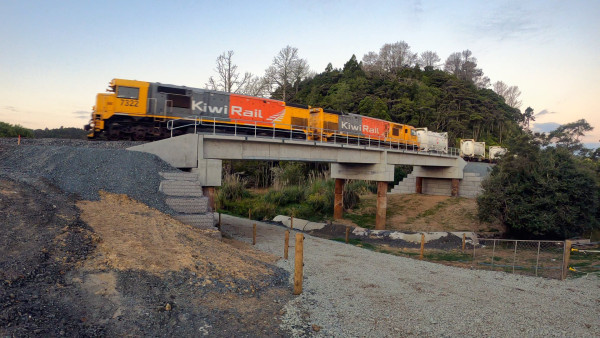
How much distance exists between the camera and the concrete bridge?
16.1 meters

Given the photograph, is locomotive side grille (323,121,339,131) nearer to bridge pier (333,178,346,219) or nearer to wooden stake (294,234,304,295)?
bridge pier (333,178,346,219)

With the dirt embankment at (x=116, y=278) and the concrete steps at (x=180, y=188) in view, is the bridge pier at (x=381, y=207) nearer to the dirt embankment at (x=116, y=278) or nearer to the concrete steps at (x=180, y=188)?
the concrete steps at (x=180, y=188)

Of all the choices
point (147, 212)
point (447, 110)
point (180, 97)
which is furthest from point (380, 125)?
point (447, 110)

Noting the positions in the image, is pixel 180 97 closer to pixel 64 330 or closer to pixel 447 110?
pixel 64 330

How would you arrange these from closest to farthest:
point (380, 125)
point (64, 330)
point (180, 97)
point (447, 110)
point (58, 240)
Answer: point (64, 330)
point (58, 240)
point (180, 97)
point (380, 125)
point (447, 110)

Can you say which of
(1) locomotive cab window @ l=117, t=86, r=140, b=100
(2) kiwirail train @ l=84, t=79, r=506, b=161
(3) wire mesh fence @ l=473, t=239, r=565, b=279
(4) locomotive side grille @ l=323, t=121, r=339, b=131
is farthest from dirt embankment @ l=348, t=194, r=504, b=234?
(1) locomotive cab window @ l=117, t=86, r=140, b=100

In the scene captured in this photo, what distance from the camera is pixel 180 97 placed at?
22.3m

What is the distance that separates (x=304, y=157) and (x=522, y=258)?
495 inches

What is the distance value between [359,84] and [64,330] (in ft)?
216

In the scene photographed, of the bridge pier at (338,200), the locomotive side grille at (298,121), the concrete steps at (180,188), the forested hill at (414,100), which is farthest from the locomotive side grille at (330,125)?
the forested hill at (414,100)

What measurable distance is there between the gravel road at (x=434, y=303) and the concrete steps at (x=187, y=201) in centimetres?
353

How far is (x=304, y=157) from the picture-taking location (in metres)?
21.9

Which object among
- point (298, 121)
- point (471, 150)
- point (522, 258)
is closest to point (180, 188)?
point (298, 121)

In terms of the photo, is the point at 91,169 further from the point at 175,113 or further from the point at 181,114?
the point at 181,114
